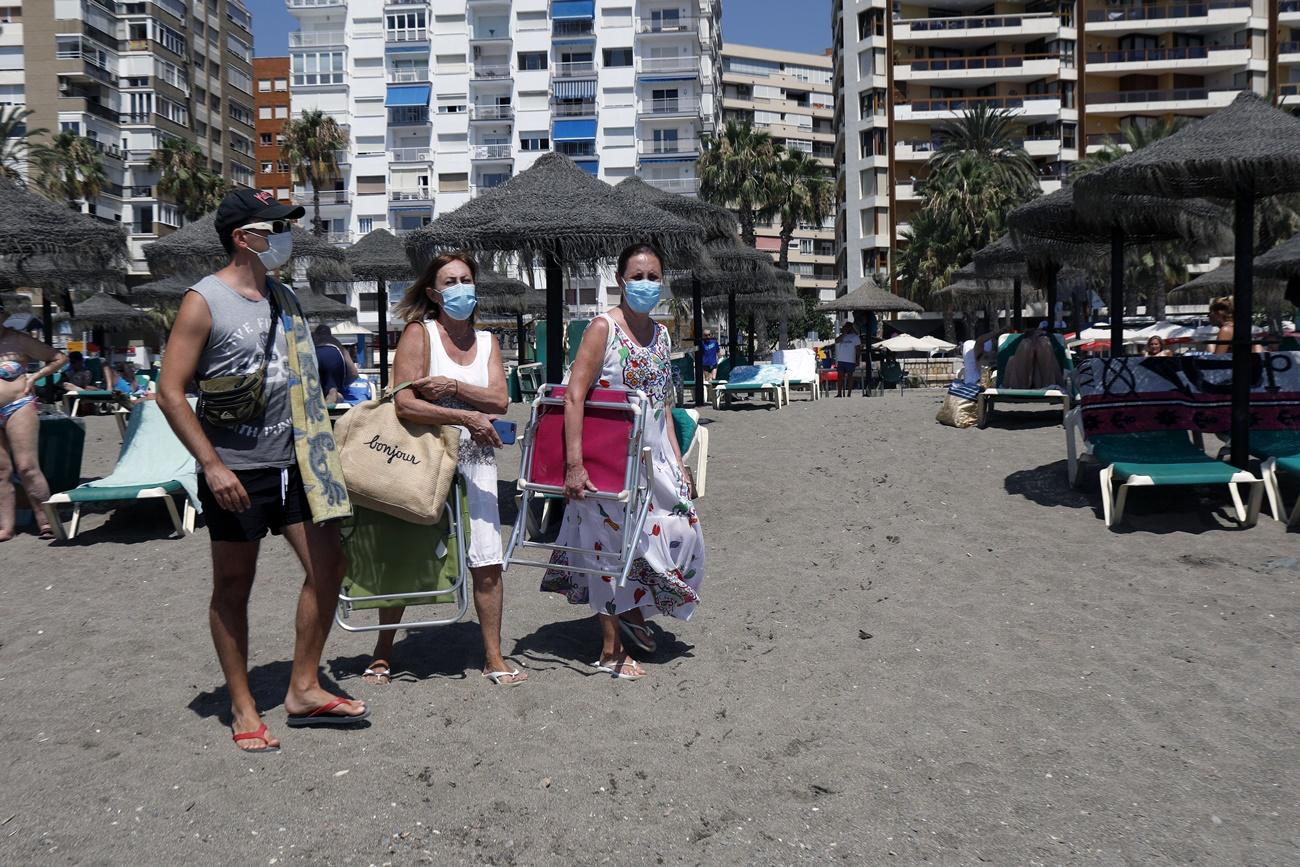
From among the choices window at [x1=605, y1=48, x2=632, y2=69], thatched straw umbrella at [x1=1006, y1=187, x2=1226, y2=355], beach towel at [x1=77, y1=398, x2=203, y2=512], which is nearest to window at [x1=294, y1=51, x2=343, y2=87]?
window at [x1=605, y1=48, x2=632, y2=69]

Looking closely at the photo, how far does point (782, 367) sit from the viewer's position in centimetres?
2000

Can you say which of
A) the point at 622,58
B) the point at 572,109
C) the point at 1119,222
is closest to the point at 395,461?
the point at 1119,222

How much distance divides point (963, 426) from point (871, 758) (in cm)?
988

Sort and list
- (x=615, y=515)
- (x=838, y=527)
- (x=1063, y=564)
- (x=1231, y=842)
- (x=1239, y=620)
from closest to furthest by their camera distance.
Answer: (x=1231, y=842)
(x=615, y=515)
(x=1239, y=620)
(x=1063, y=564)
(x=838, y=527)

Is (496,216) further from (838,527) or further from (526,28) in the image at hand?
(526,28)

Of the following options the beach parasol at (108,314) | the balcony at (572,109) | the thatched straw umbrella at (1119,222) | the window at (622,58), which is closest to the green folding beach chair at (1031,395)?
the thatched straw umbrella at (1119,222)

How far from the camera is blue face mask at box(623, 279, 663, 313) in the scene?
4.52 meters

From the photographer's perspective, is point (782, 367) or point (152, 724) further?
point (782, 367)

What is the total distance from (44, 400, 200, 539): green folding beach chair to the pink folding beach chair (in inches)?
164

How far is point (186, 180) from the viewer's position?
5325 cm

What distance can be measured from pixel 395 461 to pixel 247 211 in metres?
1.02

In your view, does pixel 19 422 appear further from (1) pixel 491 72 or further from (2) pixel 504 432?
(1) pixel 491 72

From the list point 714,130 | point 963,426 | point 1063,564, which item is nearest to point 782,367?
point 963,426

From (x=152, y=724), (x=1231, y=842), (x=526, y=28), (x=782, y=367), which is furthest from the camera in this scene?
(x=526, y=28)
